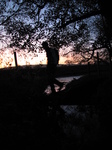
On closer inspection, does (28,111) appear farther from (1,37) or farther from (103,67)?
(103,67)

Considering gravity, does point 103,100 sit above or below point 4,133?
above

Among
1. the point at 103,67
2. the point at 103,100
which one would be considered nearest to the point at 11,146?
the point at 103,100

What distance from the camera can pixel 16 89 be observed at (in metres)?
4.25

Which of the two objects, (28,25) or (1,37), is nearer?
(28,25)

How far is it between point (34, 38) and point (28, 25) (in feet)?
2.77

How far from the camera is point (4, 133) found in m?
2.75

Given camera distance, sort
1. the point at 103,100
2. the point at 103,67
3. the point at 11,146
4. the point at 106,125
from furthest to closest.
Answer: the point at 103,67
the point at 103,100
the point at 106,125
the point at 11,146

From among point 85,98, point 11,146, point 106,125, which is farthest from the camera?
point 85,98

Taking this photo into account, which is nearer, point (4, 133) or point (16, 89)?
point (4, 133)

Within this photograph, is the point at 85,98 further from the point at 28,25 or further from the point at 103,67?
the point at 103,67

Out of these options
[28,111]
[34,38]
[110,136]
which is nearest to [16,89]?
[28,111]

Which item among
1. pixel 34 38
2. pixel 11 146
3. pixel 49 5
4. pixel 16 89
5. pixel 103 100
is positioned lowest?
Answer: pixel 11 146

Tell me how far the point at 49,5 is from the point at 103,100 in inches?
288

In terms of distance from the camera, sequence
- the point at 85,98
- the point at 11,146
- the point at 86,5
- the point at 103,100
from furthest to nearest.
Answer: the point at 86,5 → the point at 85,98 → the point at 103,100 → the point at 11,146
